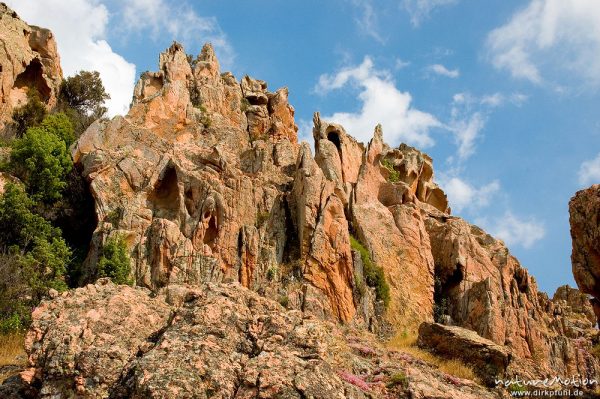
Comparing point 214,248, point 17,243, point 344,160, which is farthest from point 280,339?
point 344,160

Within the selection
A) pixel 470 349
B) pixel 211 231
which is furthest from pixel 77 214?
pixel 470 349

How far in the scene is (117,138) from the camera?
3944cm

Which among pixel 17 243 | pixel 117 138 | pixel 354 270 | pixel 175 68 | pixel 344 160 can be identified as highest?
pixel 175 68

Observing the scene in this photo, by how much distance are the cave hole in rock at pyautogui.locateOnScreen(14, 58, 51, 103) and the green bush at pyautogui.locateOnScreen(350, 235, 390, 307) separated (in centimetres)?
3301

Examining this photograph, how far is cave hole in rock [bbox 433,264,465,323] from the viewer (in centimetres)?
3874

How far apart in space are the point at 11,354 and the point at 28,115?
104 feet

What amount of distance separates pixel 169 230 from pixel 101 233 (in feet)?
12.3

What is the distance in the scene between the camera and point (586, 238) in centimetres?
2920

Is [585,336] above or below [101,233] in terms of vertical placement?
above

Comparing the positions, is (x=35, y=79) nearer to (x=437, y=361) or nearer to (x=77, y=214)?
(x=77, y=214)

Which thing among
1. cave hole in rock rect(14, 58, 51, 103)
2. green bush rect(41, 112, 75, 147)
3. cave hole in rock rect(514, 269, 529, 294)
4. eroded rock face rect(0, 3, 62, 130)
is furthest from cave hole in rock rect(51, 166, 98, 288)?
cave hole in rock rect(514, 269, 529, 294)

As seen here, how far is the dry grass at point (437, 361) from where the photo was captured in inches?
904

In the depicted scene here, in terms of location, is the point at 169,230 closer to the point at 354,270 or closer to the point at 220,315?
the point at 354,270

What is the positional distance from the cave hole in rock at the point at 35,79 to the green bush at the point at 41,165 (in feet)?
55.7
